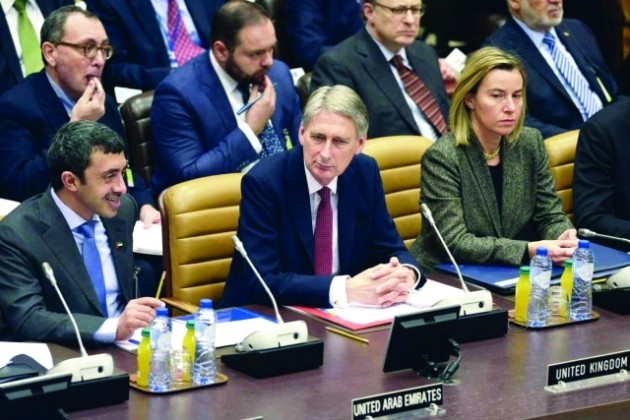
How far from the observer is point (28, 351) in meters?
3.85

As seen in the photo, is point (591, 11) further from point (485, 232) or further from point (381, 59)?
point (485, 232)

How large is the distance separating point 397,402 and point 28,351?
1.12m

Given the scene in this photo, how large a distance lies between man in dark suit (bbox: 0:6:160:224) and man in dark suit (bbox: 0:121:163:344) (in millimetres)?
1081

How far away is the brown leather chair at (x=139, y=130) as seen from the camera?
6.03m

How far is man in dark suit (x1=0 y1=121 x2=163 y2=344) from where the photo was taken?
156 inches

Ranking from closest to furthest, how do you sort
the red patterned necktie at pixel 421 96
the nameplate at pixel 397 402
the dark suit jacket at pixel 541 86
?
the nameplate at pixel 397 402
the red patterned necktie at pixel 421 96
the dark suit jacket at pixel 541 86

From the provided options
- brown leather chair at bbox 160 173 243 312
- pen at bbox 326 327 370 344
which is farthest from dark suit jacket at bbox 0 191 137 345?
pen at bbox 326 327 370 344

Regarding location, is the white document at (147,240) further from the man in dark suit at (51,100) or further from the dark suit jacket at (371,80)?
the dark suit jacket at (371,80)

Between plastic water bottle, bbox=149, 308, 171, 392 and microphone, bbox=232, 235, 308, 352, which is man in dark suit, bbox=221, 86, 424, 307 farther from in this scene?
plastic water bottle, bbox=149, 308, 171, 392

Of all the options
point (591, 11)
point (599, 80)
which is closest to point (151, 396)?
point (599, 80)

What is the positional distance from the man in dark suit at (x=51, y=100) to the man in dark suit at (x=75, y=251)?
108cm

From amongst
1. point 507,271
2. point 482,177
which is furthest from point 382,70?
point 507,271

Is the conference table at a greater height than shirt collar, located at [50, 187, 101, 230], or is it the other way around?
shirt collar, located at [50, 187, 101, 230]

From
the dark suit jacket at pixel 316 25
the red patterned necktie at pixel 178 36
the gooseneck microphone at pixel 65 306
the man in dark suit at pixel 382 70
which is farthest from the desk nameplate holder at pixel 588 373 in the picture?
the dark suit jacket at pixel 316 25
